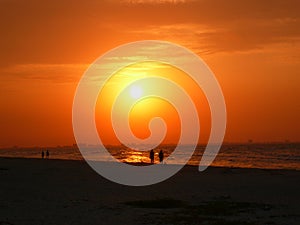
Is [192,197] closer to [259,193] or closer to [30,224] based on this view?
[259,193]

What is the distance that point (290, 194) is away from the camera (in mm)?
29750

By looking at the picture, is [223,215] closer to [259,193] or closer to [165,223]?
[165,223]

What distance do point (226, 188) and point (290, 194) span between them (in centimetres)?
484

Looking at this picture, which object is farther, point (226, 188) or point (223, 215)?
point (226, 188)

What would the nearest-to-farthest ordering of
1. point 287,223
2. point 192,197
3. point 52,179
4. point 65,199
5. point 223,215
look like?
point 287,223
point 223,215
point 65,199
point 192,197
point 52,179

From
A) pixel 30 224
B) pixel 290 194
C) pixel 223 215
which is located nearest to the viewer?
pixel 30 224

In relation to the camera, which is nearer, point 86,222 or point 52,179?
point 86,222

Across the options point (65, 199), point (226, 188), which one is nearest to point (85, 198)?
point (65, 199)

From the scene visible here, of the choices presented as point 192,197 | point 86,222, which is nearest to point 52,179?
point 192,197

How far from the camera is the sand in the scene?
1930cm

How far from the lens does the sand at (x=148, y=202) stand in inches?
760

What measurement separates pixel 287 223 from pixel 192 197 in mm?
9052

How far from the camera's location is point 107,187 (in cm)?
3222

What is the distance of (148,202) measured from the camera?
80.9 ft
